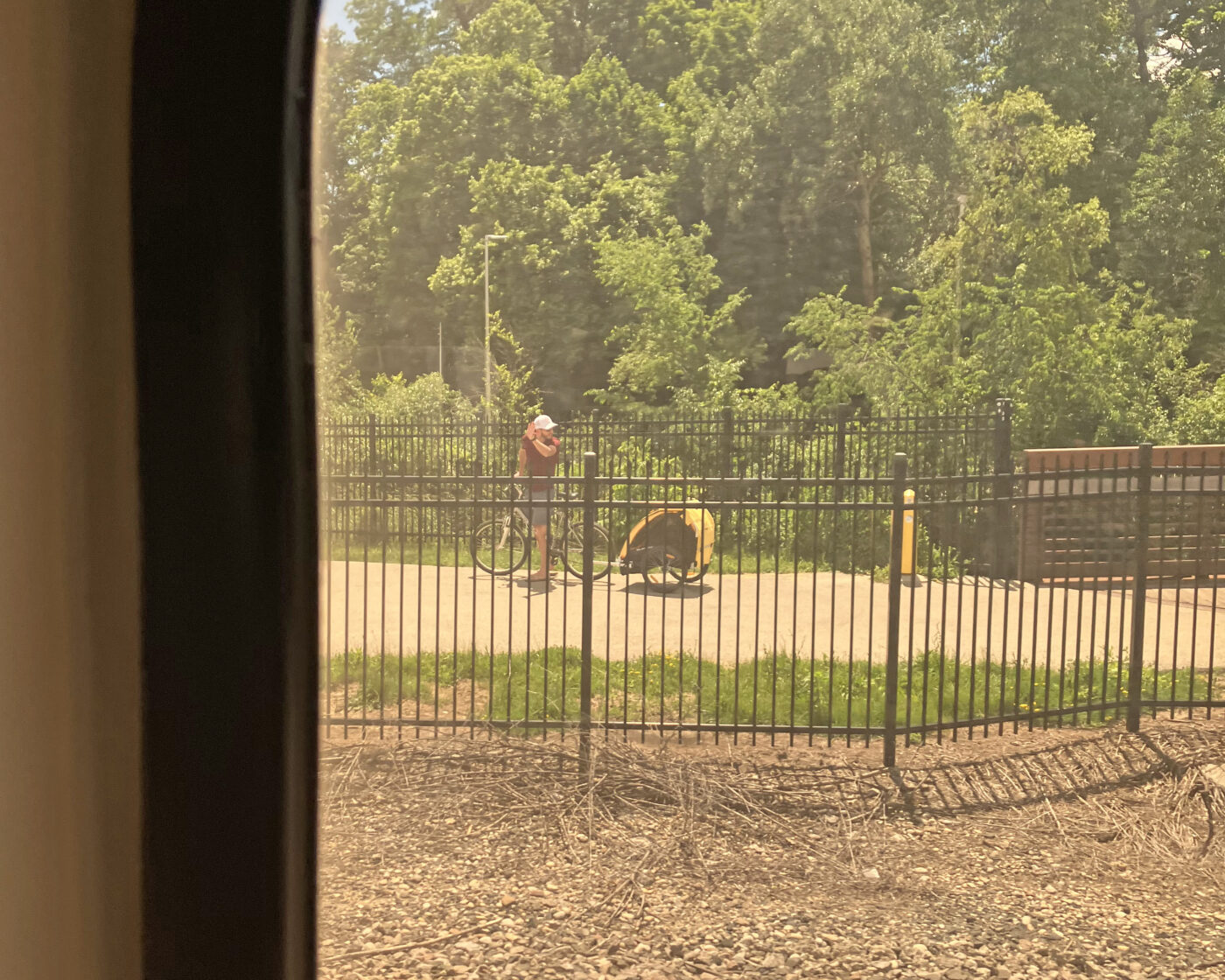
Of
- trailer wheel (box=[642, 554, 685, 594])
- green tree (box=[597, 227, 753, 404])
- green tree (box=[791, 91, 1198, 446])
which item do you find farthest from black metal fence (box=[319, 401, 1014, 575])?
green tree (box=[597, 227, 753, 404])

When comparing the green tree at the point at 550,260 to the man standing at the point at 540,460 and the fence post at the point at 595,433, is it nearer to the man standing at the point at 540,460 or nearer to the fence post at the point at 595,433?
the fence post at the point at 595,433

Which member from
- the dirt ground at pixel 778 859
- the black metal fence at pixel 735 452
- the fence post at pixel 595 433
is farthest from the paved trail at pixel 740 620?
the fence post at pixel 595 433

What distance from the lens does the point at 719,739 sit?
5.13 metres

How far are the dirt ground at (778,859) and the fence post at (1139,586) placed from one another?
18cm

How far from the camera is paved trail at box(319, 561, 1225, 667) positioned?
6582mm

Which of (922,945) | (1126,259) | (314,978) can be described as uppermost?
(1126,259)

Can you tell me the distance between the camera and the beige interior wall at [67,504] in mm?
961

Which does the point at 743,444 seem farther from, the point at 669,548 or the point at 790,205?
the point at 790,205

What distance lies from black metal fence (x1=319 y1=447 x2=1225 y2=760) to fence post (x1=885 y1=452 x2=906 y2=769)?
0.05 ft

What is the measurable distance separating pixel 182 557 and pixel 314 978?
1.92 feet

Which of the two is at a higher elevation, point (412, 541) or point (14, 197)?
point (14, 197)

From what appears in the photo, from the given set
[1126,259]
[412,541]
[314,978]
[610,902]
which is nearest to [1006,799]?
[610,902]

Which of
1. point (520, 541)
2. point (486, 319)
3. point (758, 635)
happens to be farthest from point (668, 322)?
point (758, 635)

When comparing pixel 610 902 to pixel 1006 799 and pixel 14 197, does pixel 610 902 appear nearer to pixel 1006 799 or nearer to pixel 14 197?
pixel 1006 799
